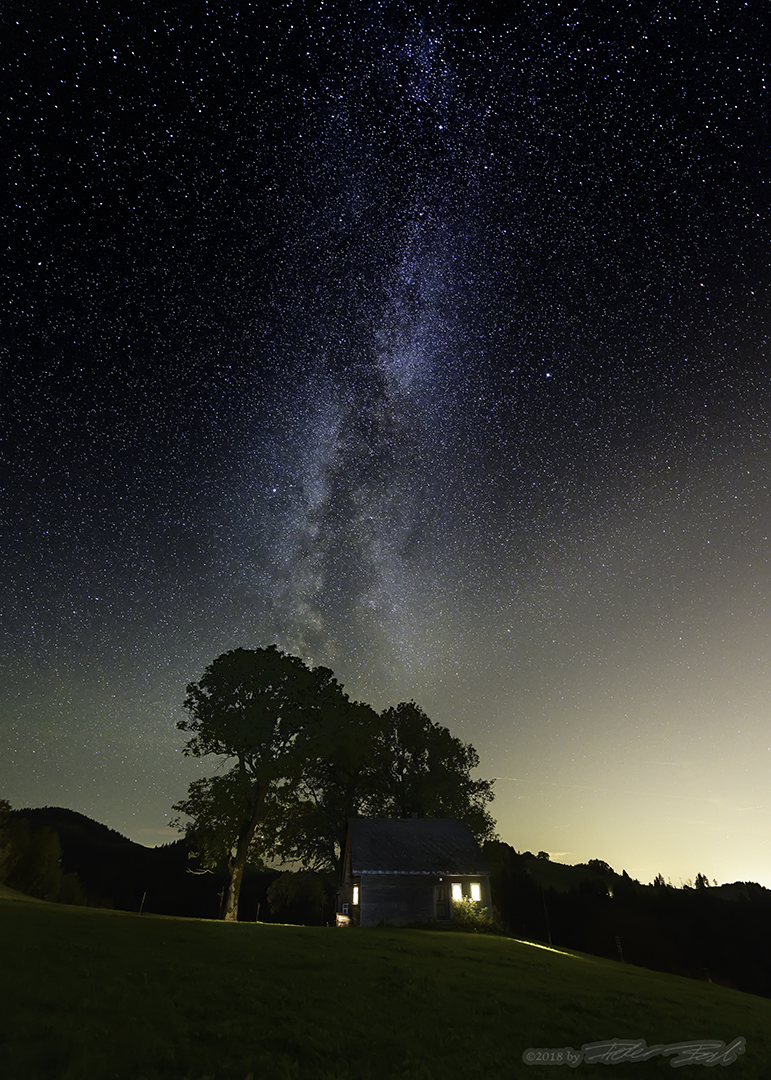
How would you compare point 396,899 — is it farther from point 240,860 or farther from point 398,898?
point 240,860

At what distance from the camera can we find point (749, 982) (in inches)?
1652

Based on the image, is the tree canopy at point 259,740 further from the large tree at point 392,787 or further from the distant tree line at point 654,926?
the distant tree line at point 654,926

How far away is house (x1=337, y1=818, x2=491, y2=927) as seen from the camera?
35.6 metres

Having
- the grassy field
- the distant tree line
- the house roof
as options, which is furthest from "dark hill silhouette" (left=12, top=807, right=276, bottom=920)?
the grassy field

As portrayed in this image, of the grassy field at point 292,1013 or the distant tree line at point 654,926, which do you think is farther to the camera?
the distant tree line at point 654,926

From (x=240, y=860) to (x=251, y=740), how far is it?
6463 mm

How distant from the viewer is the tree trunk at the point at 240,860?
30.1 metres

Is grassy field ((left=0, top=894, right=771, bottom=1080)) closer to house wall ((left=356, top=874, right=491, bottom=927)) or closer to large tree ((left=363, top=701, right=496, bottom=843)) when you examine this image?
house wall ((left=356, top=874, right=491, bottom=927))

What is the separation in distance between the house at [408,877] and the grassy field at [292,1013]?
21096 mm

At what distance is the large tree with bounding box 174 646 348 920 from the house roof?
22.2ft

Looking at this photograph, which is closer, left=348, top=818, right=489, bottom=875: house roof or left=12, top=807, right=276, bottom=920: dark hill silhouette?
left=348, top=818, right=489, bottom=875: house roof

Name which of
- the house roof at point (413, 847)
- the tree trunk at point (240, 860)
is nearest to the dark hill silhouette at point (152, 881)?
the house roof at point (413, 847)

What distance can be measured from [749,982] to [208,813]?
41691mm

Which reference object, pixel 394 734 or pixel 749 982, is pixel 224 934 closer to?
pixel 394 734
